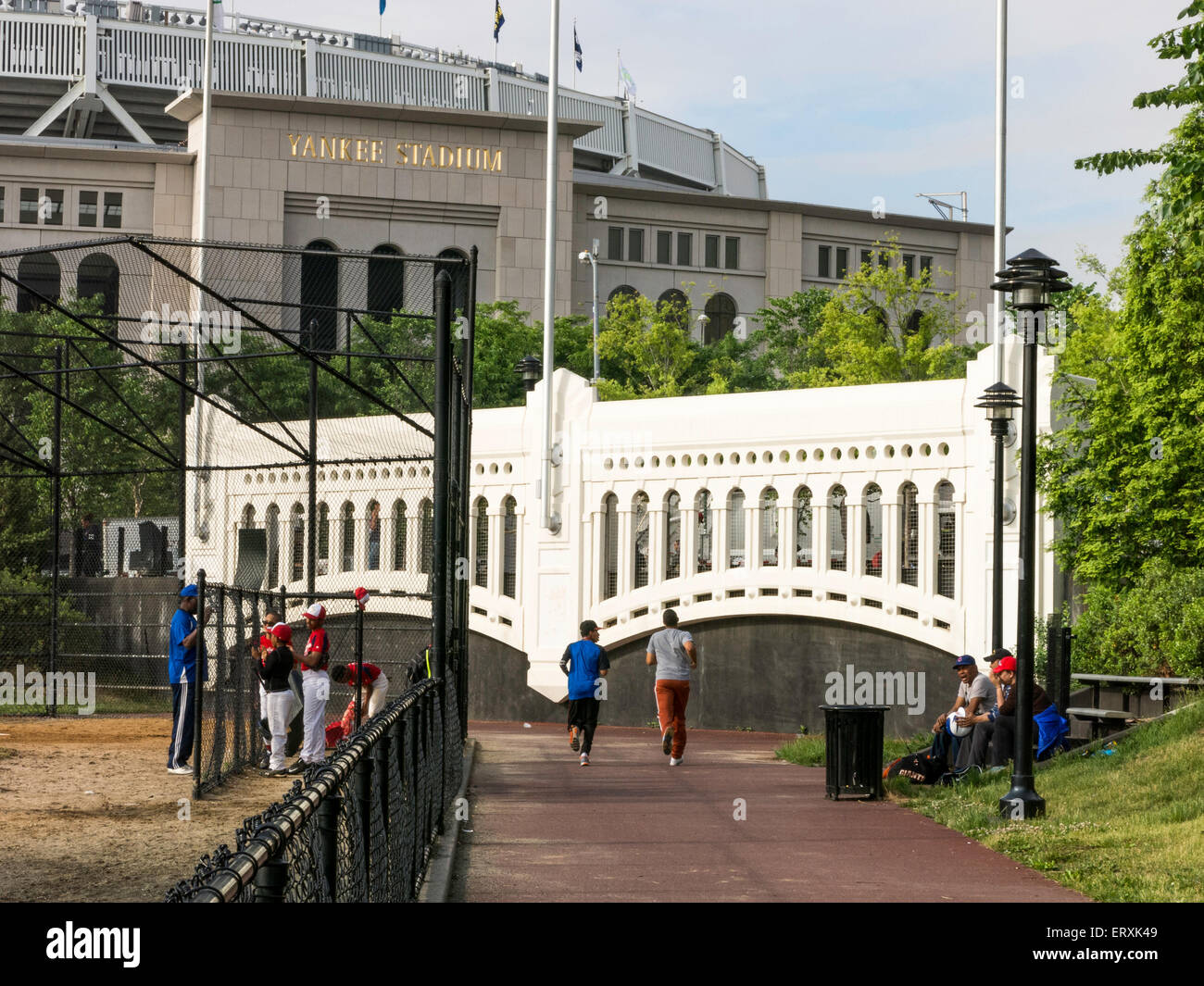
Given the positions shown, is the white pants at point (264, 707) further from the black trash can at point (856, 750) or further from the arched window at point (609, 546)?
the arched window at point (609, 546)

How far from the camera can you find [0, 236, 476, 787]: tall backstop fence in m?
17.7

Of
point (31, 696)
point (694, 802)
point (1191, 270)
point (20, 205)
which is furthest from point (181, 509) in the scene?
point (20, 205)

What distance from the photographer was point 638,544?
27.8 metres

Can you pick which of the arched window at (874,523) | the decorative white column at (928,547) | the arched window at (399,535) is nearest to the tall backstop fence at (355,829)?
the decorative white column at (928,547)

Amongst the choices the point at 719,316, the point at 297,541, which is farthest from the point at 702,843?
the point at 719,316

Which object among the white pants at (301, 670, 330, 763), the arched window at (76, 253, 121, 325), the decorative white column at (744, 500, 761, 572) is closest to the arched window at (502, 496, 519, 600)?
the decorative white column at (744, 500, 761, 572)

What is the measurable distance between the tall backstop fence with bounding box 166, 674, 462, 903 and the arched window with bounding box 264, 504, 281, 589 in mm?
17106

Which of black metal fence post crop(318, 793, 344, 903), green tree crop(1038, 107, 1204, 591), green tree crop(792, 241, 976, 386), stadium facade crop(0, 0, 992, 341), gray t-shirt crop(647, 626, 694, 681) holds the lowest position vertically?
gray t-shirt crop(647, 626, 694, 681)

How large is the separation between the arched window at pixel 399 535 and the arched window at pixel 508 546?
1861 mm

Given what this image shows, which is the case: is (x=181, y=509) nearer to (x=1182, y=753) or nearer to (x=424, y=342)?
(x=1182, y=753)

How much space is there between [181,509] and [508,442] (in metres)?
5.78

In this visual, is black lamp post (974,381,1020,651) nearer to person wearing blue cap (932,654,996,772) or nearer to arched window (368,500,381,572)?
person wearing blue cap (932,654,996,772)

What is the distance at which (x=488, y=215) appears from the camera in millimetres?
59875

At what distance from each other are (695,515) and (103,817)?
513 inches
